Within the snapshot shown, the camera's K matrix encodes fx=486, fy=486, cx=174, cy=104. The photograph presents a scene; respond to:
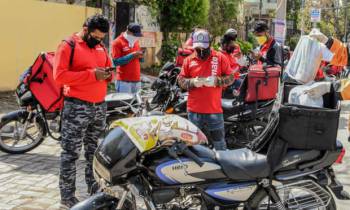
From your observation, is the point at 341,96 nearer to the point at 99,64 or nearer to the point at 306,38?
the point at 306,38

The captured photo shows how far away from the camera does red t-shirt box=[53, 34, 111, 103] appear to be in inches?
176

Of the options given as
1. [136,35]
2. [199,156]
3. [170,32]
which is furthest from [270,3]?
[199,156]

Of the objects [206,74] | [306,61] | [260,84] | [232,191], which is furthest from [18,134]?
[232,191]

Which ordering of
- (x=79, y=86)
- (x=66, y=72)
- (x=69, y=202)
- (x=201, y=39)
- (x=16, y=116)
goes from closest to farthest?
(x=66, y=72), (x=79, y=86), (x=69, y=202), (x=201, y=39), (x=16, y=116)

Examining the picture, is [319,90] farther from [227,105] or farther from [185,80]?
[227,105]

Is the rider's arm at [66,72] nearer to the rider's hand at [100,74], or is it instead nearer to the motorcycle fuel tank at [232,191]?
the rider's hand at [100,74]

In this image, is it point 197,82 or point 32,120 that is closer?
point 197,82

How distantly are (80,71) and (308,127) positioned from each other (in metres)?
2.14

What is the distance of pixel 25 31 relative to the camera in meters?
11.1

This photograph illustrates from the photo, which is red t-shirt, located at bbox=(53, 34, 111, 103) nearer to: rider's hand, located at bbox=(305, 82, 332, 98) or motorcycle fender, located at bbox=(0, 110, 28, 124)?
rider's hand, located at bbox=(305, 82, 332, 98)

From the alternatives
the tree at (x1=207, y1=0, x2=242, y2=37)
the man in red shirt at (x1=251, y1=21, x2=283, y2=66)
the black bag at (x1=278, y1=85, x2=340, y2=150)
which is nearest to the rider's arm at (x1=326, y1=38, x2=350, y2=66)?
the man in red shirt at (x1=251, y1=21, x2=283, y2=66)

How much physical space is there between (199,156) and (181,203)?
384 millimetres

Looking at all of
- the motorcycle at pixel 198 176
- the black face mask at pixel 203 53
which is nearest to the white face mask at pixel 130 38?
the black face mask at pixel 203 53

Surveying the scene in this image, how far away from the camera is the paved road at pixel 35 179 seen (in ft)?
16.4
